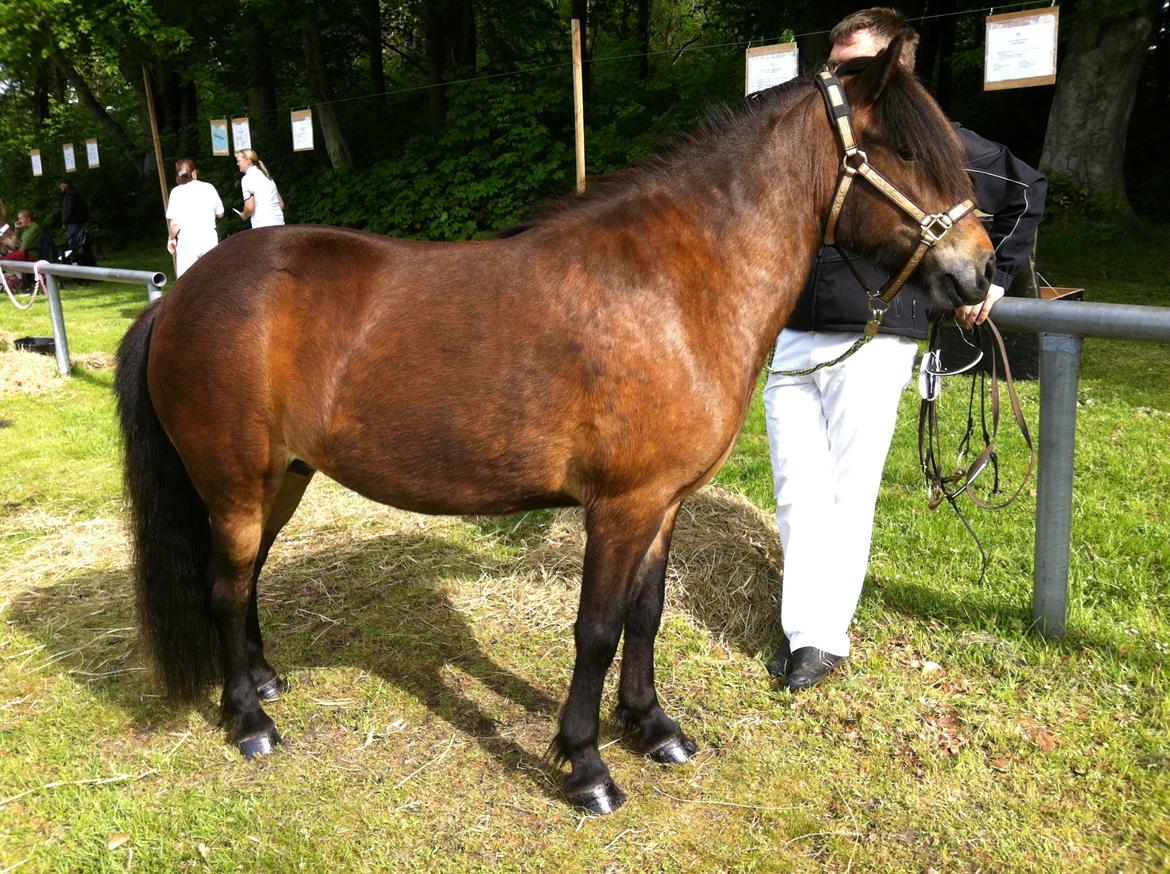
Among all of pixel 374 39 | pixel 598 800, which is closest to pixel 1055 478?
pixel 598 800

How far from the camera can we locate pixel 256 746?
304 centimetres

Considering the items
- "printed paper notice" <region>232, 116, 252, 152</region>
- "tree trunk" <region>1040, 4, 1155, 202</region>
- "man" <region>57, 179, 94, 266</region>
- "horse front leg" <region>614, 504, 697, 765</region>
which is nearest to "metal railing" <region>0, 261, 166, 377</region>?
"printed paper notice" <region>232, 116, 252, 152</region>

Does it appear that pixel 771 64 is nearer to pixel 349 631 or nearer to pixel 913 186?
pixel 913 186

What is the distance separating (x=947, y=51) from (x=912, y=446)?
15.7 m

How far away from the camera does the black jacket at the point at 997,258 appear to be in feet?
9.61

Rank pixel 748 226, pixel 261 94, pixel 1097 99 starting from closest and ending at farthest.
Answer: pixel 748 226
pixel 1097 99
pixel 261 94

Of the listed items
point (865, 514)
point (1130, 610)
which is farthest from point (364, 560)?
point (1130, 610)

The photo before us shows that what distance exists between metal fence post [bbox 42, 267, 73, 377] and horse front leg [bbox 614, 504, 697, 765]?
26.6ft

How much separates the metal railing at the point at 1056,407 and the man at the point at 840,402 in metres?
0.19

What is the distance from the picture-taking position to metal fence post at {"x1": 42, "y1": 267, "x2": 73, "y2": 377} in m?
8.63

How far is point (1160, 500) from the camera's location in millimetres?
4562

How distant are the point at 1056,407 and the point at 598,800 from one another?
86.7 inches

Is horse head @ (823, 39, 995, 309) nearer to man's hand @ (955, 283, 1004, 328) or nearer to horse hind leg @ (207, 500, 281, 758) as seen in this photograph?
man's hand @ (955, 283, 1004, 328)

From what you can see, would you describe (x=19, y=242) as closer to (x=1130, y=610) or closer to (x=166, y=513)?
(x=166, y=513)
